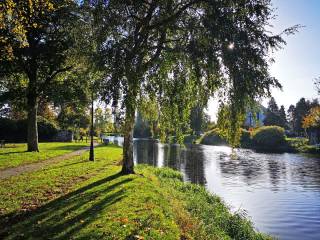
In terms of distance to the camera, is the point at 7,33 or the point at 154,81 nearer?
the point at 154,81

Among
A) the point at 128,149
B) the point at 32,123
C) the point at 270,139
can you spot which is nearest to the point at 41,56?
the point at 32,123

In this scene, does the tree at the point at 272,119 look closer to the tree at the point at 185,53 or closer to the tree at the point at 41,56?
the tree at the point at 41,56

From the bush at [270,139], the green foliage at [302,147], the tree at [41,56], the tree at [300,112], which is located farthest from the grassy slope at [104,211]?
the tree at [300,112]

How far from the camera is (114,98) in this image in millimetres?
17578

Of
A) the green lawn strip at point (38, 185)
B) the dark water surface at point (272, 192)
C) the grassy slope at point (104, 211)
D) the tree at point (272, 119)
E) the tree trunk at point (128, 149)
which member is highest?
the tree at point (272, 119)

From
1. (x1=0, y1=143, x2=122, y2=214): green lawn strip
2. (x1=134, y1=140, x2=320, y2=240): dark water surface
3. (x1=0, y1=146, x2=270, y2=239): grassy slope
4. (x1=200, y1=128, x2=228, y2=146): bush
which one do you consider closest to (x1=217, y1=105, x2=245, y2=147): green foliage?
(x1=0, y1=146, x2=270, y2=239): grassy slope

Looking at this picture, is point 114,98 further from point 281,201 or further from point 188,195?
point 281,201

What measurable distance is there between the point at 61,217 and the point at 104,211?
1656 mm

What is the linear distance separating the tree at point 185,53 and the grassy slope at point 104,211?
3.98 meters

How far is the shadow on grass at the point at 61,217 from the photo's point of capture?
1180 centimetres

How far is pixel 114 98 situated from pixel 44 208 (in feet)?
18.8

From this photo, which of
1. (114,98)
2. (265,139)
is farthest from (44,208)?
(265,139)

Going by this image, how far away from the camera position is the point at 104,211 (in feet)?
47.6

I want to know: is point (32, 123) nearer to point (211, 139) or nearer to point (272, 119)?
point (211, 139)
